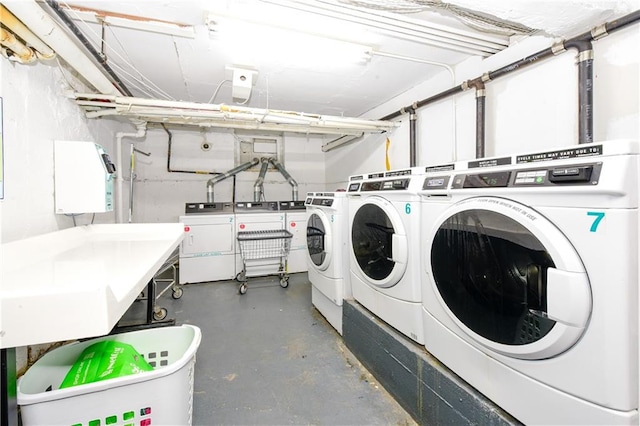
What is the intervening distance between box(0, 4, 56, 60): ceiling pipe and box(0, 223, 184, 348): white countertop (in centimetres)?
98

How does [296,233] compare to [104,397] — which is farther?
[296,233]

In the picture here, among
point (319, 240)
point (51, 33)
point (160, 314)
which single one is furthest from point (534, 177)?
point (160, 314)

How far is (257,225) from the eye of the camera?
A: 3.86 m

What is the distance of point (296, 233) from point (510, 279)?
10.6 ft

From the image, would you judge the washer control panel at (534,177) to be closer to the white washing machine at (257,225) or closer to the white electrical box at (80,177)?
the white electrical box at (80,177)

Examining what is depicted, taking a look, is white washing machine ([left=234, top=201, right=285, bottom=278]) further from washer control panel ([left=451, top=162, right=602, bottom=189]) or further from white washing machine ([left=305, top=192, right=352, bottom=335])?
washer control panel ([left=451, top=162, right=602, bottom=189])

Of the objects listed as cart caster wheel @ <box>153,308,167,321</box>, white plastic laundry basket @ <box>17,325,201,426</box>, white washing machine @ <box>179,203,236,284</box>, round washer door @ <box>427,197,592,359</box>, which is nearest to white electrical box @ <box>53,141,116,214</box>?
white plastic laundry basket @ <box>17,325,201,426</box>

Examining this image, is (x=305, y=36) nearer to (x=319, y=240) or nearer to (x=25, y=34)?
(x=25, y=34)

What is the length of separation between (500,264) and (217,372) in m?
1.84

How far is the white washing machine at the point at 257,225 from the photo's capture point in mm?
3801

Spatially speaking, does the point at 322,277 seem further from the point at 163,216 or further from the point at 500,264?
the point at 163,216

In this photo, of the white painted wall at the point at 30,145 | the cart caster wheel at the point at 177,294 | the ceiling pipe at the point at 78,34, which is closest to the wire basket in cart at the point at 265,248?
the cart caster wheel at the point at 177,294

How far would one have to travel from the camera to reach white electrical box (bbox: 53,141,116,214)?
5.97ft

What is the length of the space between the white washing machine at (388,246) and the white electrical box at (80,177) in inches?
68.6
